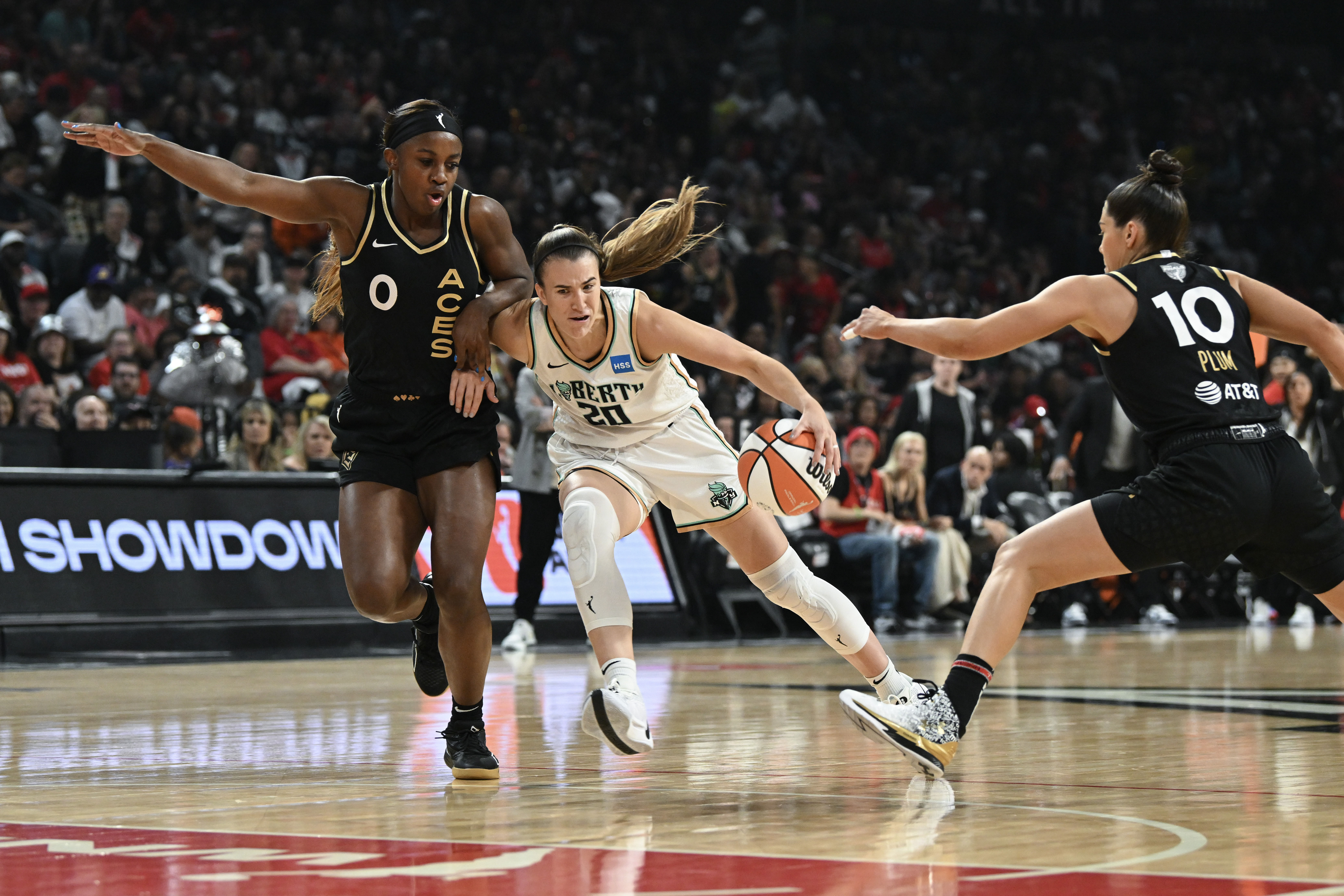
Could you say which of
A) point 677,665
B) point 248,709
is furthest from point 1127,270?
point 677,665

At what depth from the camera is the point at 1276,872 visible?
10.7ft

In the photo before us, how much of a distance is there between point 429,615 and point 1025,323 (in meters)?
2.14

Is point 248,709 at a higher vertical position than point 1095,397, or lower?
lower

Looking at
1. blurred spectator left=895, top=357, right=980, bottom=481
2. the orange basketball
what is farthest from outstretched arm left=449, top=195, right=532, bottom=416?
blurred spectator left=895, top=357, right=980, bottom=481

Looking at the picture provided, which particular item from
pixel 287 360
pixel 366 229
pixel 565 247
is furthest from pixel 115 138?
pixel 287 360

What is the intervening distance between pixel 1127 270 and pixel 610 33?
1710cm

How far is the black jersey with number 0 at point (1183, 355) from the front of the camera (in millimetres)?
4773

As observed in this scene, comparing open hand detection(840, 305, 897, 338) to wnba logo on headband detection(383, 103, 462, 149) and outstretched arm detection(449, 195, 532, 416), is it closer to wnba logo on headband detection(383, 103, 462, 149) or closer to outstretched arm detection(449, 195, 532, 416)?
outstretched arm detection(449, 195, 532, 416)

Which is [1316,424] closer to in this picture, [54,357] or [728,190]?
[728,190]

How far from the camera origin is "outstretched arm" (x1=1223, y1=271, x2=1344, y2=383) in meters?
4.95

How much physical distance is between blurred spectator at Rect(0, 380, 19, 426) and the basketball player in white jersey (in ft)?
22.1

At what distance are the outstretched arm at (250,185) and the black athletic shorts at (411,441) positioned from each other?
0.53m

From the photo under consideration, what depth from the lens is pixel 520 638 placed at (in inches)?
443

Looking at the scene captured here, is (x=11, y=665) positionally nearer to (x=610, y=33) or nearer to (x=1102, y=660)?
(x=1102, y=660)
